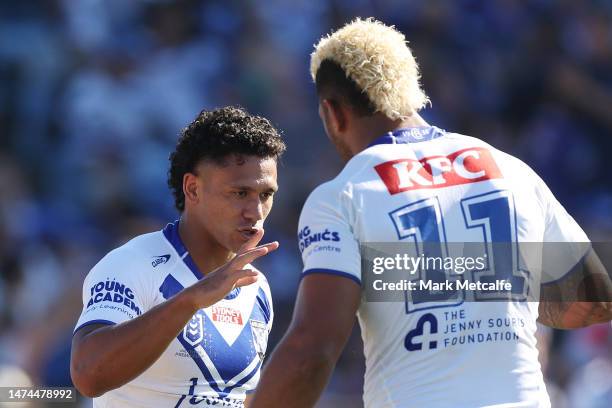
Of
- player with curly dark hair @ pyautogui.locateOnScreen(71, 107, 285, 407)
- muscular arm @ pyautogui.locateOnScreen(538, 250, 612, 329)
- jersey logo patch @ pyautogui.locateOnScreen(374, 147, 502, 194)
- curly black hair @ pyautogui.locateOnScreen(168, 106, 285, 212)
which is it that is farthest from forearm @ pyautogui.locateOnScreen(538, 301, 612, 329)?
curly black hair @ pyautogui.locateOnScreen(168, 106, 285, 212)

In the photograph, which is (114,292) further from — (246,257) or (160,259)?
(246,257)

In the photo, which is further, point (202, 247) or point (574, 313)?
point (202, 247)

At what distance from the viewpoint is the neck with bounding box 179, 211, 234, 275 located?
4.88 metres

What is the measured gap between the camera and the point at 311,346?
362 centimetres

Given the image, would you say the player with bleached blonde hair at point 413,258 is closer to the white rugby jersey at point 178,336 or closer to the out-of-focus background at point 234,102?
the white rugby jersey at point 178,336

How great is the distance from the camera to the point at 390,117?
411 centimetres

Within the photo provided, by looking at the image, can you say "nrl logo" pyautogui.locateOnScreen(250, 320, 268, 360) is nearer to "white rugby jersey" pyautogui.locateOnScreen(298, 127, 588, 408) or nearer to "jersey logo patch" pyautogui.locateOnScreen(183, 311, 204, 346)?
"jersey logo patch" pyautogui.locateOnScreen(183, 311, 204, 346)

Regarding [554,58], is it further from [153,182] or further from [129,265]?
[129,265]

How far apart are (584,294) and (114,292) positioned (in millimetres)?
1940

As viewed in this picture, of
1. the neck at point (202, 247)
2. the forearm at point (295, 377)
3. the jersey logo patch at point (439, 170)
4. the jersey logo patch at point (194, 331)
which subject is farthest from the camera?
the neck at point (202, 247)

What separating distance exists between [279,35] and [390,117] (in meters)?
7.88

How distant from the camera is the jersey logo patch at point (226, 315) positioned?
477 centimetres

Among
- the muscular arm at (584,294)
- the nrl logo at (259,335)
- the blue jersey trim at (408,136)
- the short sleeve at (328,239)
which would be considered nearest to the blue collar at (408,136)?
the blue jersey trim at (408,136)

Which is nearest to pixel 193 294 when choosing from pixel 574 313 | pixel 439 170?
pixel 439 170
